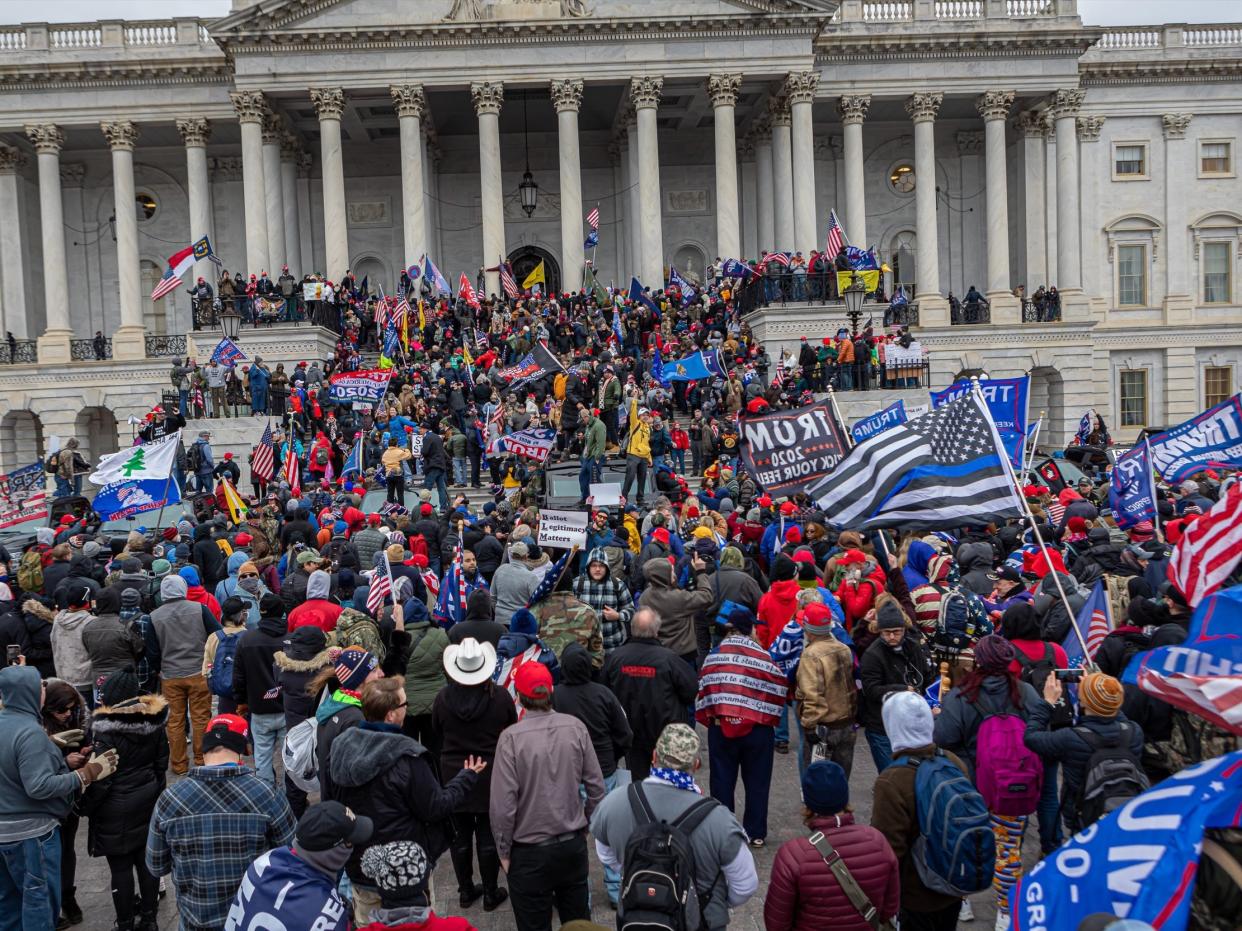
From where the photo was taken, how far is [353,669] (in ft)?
23.0

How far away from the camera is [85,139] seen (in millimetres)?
41719

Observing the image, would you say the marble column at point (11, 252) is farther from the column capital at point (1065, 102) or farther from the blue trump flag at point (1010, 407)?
the column capital at point (1065, 102)

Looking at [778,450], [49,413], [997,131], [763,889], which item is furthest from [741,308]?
[763,889]

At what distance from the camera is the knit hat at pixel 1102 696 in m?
5.86

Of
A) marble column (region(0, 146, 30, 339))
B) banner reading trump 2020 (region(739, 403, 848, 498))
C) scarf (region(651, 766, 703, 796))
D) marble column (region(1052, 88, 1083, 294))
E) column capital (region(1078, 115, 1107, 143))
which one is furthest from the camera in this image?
column capital (region(1078, 115, 1107, 143))

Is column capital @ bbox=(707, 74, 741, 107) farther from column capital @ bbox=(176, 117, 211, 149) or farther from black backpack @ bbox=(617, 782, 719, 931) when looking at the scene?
black backpack @ bbox=(617, 782, 719, 931)

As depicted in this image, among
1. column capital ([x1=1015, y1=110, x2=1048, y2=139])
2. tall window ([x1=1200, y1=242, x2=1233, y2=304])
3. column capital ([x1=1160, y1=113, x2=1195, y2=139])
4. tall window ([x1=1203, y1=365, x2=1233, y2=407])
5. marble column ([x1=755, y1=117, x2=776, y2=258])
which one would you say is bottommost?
tall window ([x1=1203, y1=365, x2=1233, y2=407])

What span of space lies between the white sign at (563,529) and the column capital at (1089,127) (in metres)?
40.1

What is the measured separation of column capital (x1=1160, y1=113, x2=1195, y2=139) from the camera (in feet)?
144

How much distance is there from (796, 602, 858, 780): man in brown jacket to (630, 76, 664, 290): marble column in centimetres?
2962

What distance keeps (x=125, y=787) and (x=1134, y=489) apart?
11009 millimetres

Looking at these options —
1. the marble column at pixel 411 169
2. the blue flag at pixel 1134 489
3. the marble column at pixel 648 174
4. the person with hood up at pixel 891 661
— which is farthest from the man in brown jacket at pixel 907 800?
the marble column at pixel 411 169

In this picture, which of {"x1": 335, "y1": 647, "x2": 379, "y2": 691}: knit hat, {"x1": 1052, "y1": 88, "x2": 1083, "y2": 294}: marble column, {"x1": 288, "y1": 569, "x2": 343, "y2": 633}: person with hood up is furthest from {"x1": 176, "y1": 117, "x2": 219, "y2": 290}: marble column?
{"x1": 335, "y1": 647, "x2": 379, "y2": 691}: knit hat

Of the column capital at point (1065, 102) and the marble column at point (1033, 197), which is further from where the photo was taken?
the marble column at point (1033, 197)
